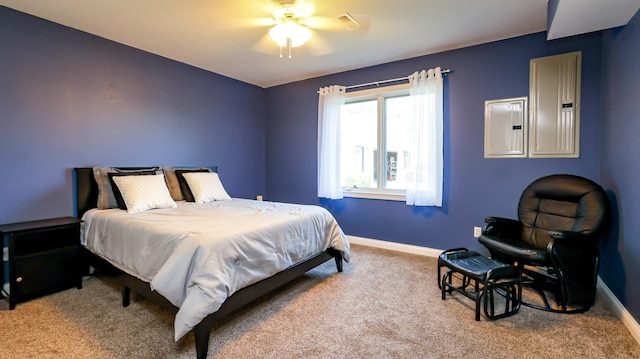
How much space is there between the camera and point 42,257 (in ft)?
8.01

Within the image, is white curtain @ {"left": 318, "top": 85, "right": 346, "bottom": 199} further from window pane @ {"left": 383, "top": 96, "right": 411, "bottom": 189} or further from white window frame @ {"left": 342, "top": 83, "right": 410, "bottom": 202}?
window pane @ {"left": 383, "top": 96, "right": 411, "bottom": 189}

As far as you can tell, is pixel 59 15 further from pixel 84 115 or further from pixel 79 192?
pixel 79 192

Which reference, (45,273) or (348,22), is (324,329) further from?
(348,22)

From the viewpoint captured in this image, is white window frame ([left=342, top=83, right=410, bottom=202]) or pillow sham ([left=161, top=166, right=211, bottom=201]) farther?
white window frame ([left=342, top=83, right=410, bottom=202])

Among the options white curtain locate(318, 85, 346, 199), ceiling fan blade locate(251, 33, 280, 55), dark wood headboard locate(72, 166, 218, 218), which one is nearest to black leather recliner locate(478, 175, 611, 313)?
white curtain locate(318, 85, 346, 199)

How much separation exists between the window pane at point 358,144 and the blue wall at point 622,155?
2.28 m

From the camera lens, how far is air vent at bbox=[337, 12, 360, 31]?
267cm

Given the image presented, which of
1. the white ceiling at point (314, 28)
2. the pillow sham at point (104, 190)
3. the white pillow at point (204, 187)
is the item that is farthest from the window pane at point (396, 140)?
the pillow sham at point (104, 190)

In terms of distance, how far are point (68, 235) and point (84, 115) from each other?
1204 millimetres

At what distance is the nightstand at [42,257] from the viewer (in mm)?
2307

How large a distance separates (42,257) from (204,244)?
1.72 metres

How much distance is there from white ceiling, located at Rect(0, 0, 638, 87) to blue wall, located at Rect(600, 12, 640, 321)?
499 millimetres

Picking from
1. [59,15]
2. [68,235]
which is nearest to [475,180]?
[68,235]

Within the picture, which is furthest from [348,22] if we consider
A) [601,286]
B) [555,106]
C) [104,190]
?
[601,286]
